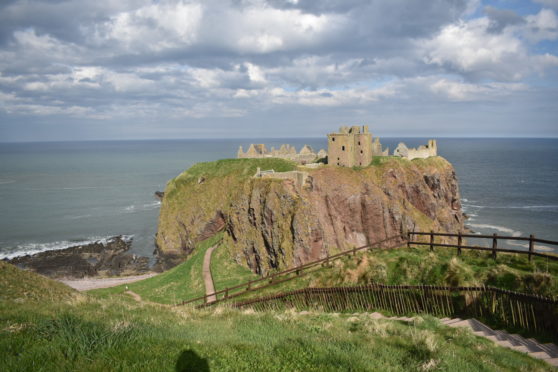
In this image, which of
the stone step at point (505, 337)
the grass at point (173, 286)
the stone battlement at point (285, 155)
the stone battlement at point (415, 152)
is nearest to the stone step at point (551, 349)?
the stone step at point (505, 337)

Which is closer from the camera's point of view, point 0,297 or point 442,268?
point 0,297

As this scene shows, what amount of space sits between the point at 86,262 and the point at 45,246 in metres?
13.8

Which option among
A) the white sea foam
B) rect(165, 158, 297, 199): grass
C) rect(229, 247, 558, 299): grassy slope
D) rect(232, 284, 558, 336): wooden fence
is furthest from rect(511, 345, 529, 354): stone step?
the white sea foam

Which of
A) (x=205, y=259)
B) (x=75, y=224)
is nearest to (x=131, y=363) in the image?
(x=205, y=259)

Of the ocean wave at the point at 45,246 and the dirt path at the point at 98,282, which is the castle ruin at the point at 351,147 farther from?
the ocean wave at the point at 45,246

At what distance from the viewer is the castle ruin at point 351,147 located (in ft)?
174

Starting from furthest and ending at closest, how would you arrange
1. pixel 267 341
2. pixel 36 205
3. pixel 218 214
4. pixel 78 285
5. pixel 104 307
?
1. pixel 36 205
2. pixel 218 214
3. pixel 78 285
4. pixel 104 307
5. pixel 267 341

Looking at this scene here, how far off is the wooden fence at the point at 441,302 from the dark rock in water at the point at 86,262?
4764 centimetres

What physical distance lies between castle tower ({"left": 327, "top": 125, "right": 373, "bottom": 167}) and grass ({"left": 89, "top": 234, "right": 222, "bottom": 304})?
25.2 m

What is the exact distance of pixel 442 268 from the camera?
1661cm

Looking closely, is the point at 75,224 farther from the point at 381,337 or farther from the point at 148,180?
the point at 381,337

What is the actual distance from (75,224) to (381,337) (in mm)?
87111

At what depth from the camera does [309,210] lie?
41.1m

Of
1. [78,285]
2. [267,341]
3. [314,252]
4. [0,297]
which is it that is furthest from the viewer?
[78,285]
